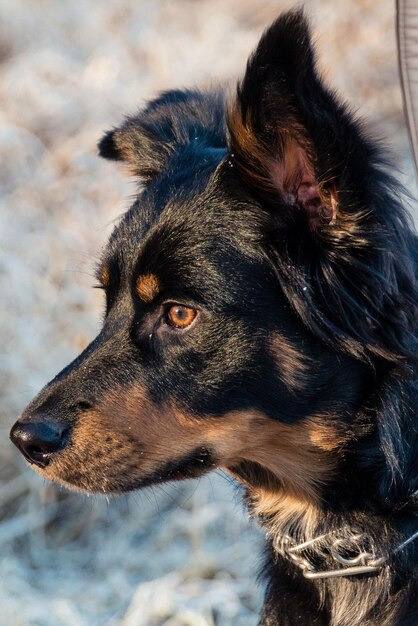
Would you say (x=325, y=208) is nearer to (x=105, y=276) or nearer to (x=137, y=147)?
(x=105, y=276)

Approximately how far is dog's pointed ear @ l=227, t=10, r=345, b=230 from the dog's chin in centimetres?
74

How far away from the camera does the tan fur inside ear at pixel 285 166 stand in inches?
90.0

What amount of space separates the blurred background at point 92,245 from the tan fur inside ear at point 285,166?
5.76ft

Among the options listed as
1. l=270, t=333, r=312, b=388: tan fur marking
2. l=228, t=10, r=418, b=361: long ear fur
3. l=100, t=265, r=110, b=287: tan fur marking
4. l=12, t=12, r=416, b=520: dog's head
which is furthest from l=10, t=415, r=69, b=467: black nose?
l=228, t=10, r=418, b=361: long ear fur

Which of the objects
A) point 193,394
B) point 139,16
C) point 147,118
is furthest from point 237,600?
point 139,16

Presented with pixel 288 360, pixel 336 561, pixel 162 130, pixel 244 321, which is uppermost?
pixel 162 130

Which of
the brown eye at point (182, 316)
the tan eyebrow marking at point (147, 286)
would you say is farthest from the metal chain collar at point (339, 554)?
the tan eyebrow marking at point (147, 286)

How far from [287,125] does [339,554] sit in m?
1.29

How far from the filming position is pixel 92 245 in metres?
5.14

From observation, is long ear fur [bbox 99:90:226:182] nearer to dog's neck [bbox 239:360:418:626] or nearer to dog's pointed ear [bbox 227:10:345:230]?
dog's pointed ear [bbox 227:10:345:230]

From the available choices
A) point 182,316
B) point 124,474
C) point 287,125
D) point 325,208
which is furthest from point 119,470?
point 287,125

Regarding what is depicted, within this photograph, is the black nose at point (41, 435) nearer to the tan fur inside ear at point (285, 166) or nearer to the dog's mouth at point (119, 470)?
the dog's mouth at point (119, 470)

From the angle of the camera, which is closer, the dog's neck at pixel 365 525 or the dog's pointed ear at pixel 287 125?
the dog's pointed ear at pixel 287 125

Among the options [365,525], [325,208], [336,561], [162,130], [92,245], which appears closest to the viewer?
[325,208]
